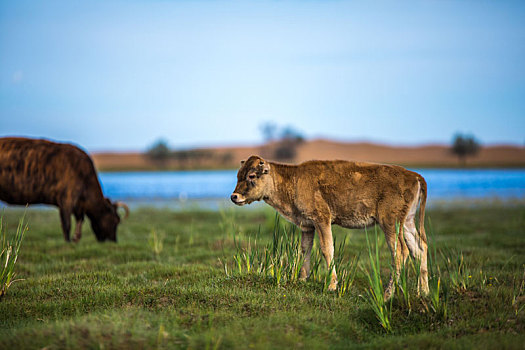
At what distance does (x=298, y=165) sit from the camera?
7.38 metres

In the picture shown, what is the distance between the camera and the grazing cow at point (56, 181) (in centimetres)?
1180

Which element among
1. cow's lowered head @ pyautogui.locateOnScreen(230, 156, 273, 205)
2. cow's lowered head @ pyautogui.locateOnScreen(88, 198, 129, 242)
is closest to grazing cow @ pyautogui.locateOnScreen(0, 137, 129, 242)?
cow's lowered head @ pyautogui.locateOnScreen(88, 198, 129, 242)

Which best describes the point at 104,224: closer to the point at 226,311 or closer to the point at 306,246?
the point at 306,246

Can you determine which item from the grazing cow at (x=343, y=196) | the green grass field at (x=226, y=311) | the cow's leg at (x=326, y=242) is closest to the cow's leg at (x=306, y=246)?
the grazing cow at (x=343, y=196)

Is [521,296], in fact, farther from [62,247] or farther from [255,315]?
[62,247]

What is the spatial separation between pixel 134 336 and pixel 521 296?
5438 millimetres

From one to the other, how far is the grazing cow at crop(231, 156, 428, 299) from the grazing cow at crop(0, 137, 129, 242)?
23.7 feet

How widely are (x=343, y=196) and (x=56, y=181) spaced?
8.55m

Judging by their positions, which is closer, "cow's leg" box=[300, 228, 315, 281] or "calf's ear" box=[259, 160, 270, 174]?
"calf's ear" box=[259, 160, 270, 174]

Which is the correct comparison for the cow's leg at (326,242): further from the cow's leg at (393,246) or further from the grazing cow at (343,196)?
the cow's leg at (393,246)

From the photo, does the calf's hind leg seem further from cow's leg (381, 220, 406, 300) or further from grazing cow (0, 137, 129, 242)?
grazing cow (0, 137, 129, 242)

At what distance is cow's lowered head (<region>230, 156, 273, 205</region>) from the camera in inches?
276

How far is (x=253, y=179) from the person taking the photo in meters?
7.02

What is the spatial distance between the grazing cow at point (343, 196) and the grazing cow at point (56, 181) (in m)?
7.21
